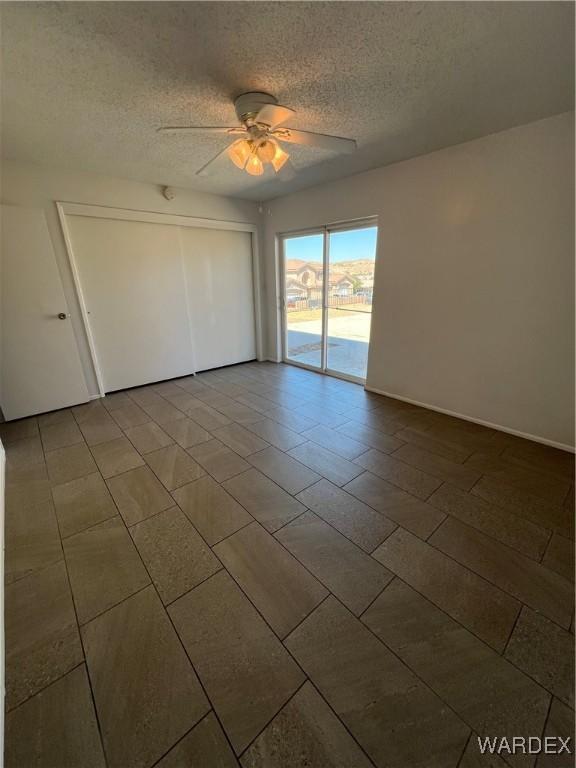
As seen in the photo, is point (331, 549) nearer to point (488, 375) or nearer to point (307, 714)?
point (307, 714)

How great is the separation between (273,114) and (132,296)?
2.74m

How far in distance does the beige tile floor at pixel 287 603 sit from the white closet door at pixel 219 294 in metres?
2.32

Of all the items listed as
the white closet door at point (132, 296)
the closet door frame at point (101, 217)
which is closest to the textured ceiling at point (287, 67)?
the closet door frame at point (101, 217)

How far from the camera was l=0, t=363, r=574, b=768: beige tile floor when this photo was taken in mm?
942

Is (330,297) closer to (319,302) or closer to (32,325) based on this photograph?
(319,302)

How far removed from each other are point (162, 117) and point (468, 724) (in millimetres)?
3426

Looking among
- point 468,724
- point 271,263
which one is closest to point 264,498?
point 468,724

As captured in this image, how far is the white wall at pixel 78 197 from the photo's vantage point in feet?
9.16

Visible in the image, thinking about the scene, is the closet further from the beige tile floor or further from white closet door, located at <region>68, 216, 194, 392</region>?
the beige tile floor

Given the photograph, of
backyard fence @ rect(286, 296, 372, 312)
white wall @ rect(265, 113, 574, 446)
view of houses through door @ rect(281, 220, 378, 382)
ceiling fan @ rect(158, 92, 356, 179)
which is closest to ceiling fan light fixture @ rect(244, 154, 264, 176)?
ceiling fan @ rect(158, 92, 356, 179)

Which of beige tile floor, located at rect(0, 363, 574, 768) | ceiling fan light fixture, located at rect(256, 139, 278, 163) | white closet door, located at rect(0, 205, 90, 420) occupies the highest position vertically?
ceiling fan light fixture, located at rect(256, 139, 278, 163)

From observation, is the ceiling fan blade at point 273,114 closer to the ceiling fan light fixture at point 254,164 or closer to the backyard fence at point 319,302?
the ceiling fan light fixture at point 254,164

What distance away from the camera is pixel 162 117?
6.61ft

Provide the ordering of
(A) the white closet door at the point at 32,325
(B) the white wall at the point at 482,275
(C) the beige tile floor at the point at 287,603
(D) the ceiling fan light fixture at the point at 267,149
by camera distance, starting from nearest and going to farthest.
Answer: (C) the beige tile floor at the point at 287,603 → (D) the ceiling fan light fixture at the point at 267,149 → (B) the white wall at the point at 482,275 → (A) the white closet door at the point at 32,325
